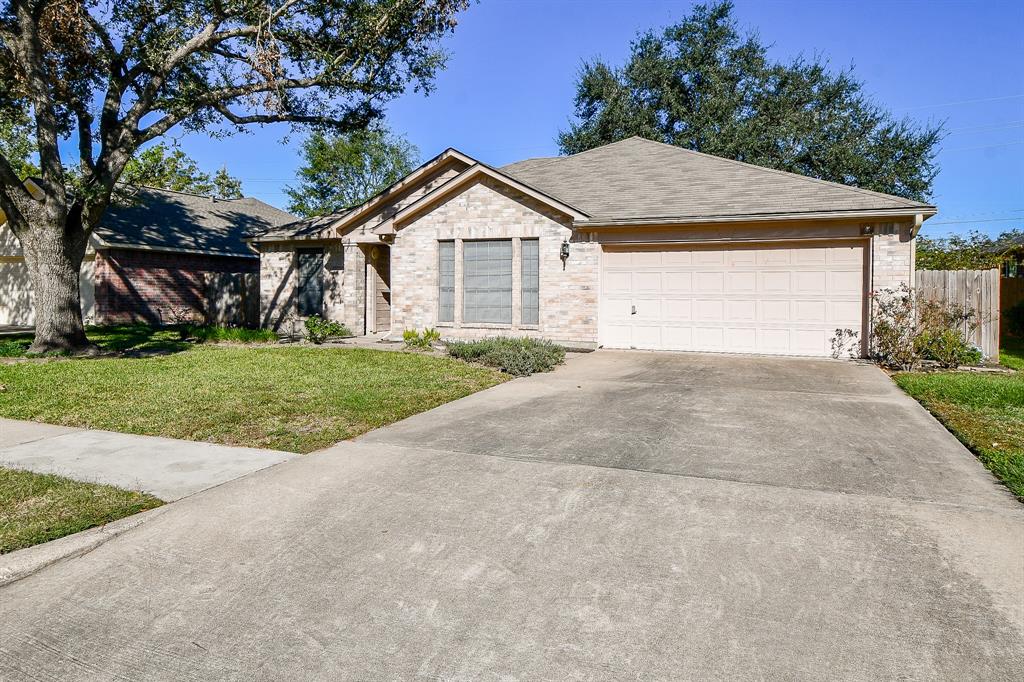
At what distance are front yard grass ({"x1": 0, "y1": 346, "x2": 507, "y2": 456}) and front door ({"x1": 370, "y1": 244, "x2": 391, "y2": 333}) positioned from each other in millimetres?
5566

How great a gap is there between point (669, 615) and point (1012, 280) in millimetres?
24429

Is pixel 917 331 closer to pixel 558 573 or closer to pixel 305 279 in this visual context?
pixel 558 573

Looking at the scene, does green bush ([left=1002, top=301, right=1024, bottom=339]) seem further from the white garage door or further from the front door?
the front door

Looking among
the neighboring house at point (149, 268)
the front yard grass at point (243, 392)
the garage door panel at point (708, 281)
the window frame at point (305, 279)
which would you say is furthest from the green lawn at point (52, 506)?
the neighboring house at point (149, 268)

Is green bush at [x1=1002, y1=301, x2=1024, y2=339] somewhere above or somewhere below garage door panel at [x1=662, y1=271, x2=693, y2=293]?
below

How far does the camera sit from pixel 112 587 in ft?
11.2

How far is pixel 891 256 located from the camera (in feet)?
40.4

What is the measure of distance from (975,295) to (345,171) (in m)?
40.9

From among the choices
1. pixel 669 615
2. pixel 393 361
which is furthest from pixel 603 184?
pixel 669 615

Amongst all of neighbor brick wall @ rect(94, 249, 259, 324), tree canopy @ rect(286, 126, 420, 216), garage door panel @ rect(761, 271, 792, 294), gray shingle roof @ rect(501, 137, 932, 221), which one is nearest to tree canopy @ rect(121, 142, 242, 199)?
tree canopy @ rect(286, 126, 420, 216)

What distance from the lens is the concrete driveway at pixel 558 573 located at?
2.75 m

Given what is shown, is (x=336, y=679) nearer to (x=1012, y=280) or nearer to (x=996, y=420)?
(x=996, y=420)

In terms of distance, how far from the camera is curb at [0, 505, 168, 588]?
359 cm

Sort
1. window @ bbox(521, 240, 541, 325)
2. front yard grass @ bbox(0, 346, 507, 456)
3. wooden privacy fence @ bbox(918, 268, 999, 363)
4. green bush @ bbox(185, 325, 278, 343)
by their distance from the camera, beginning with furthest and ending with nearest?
green bush @ bbox(185, 325, 278, 343)
window @ bbox(521, 240, 541, 325)
wooden privacy fence @ bbox(918, 268, 999, 363)
front yard grass @ bbox(0, 346, 507, 456)
